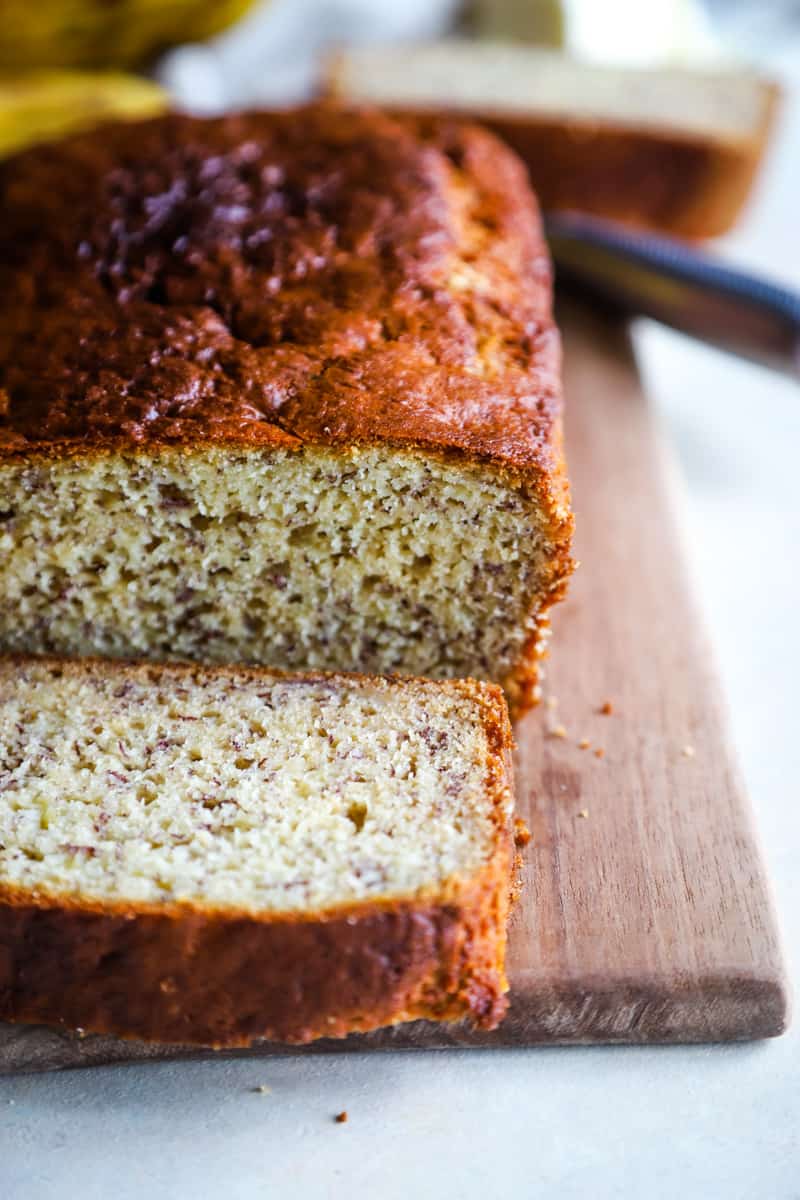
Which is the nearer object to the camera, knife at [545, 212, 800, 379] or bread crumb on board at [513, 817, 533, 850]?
bread crumb on board at [513, 817, 533, 850]

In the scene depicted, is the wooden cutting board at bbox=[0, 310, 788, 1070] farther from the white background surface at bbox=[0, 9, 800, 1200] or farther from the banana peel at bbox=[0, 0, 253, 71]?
the banana peel at bbox=[0, 0, 253, 71]

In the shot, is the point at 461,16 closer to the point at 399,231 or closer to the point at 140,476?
the point at 399,231

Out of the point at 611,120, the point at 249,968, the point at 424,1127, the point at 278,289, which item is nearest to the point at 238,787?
the point at 249,968

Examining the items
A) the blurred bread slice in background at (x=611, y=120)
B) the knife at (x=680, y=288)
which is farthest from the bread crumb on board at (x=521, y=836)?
the blurred bread slice in background at (x=611, y=120)

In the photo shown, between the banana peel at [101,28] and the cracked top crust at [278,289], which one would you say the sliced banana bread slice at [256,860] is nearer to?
the cracked top crust at [278,289]

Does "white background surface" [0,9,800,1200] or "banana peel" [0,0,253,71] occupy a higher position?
"banana peel" [0,0,253,71]

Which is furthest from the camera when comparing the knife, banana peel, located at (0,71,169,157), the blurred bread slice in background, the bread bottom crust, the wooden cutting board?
the blurred bread slice in background

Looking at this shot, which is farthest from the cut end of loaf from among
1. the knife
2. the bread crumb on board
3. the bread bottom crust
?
the knife
